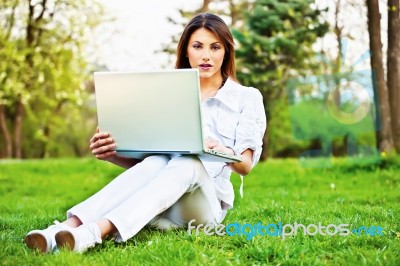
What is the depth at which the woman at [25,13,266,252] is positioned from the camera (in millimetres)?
2389

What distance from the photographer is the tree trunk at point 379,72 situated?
21.4 ft

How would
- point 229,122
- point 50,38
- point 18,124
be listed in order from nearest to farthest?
point 229,122, point 50,38, point 18,124

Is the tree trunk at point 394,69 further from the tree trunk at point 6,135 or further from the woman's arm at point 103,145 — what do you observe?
the tree trunk at point 6,135

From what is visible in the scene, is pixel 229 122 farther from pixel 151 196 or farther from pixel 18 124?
pixel 18 124

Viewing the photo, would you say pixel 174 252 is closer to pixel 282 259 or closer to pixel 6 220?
pixel 282 259

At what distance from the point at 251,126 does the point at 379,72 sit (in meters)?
4.55

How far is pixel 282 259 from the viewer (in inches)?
89.2

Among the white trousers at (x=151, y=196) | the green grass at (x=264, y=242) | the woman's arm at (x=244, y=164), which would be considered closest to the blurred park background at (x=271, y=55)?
the green grass at (x=264, y=242)

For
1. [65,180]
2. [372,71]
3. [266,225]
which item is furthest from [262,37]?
[266,225]

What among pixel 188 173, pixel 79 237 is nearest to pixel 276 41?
pixel 188 173

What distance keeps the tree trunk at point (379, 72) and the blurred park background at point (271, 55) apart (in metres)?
0.01

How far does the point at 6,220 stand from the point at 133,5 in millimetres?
13116

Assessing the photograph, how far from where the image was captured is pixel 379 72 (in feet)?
22.4

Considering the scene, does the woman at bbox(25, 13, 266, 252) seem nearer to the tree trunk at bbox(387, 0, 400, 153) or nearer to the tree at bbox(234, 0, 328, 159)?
the tree trunk at bbox(387, 0, 400, 153)
